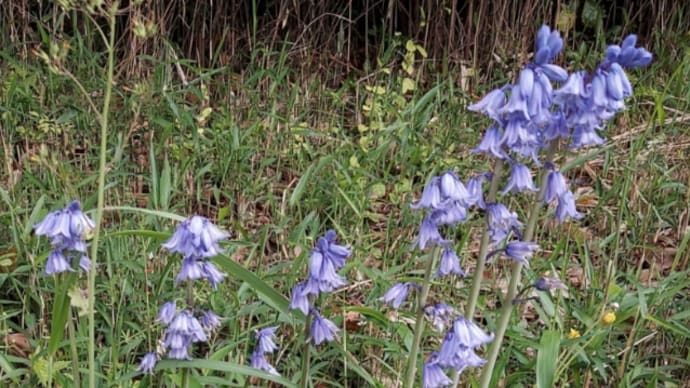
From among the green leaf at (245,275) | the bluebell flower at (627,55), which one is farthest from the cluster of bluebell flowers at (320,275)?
the bluebell flower at (627,55)

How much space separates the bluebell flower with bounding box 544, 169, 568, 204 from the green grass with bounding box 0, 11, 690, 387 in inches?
22.2

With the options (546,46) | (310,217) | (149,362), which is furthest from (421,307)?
(310,217)

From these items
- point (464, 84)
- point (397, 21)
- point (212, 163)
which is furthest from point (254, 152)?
point (397, 21)

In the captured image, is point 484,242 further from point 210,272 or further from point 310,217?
point 310,217

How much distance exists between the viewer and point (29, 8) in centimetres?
489

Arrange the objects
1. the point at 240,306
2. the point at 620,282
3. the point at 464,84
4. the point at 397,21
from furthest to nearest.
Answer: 1. the point at 397,21
2. the point at 464,84
3. the point at 620,282
4. the point at 240,306

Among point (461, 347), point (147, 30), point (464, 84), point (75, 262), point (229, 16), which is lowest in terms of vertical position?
point (464, 84)

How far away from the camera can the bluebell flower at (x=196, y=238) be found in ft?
4.81

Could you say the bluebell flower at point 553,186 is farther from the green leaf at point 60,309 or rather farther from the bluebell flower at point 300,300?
the green leaf at point 60,309

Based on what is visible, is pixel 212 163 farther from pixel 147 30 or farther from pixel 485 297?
pixel 147 30

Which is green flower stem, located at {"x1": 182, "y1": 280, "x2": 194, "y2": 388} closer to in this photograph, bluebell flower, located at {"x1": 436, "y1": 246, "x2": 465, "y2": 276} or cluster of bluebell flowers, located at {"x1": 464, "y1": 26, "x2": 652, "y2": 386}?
bluebell flower, located at {"x1": 436, "y1": 246, "x2": 465, "y2": 276}

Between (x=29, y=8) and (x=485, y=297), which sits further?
(x=29, y=8)

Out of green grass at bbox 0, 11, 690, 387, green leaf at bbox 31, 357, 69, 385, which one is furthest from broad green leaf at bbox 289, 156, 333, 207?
green leaf at bbox 31, 357, 69, 385

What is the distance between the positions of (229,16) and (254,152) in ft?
4.90
